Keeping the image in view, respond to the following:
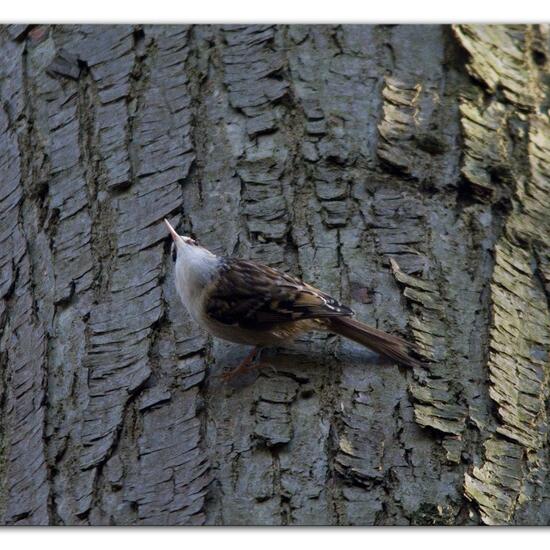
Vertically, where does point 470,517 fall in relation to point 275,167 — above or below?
below

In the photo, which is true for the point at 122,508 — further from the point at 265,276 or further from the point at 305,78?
the point at 305,78

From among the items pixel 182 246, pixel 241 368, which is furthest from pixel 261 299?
pixel 241 368

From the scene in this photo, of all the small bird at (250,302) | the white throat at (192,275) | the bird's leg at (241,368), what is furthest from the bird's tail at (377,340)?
the white throat at (192,275)

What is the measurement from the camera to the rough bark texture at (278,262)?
8.51 feet

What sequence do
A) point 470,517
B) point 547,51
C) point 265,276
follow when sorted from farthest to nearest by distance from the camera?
point 547,51 → point 265,276 → point 470,517

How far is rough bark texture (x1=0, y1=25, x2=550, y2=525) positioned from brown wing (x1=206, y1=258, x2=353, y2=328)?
52 mm

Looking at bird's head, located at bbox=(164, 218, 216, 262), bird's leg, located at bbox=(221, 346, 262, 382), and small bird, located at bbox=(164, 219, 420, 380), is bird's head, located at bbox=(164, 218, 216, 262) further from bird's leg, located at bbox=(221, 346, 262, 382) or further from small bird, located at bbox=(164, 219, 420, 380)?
bird's leg, located at bbox=(221, 346, 262, 382)

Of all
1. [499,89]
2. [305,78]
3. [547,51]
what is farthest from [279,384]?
[547,51]

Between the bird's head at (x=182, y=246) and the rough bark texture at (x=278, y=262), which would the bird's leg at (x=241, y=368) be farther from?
the bird's head at (x=182, y=246)

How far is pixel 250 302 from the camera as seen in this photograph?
3.21 metres

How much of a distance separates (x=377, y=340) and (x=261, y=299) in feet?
1.61

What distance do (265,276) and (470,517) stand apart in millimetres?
927

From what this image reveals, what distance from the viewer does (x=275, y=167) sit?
3.31m

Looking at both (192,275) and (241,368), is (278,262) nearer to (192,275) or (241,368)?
(192,275)
